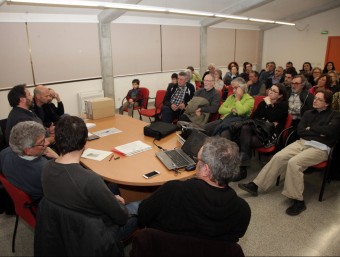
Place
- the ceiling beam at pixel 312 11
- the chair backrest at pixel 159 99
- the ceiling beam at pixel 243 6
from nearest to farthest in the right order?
the chair backrest at pixel 159 99
the ceiling beam at pixel 243 6
the ceiling beam at pixel 312 11

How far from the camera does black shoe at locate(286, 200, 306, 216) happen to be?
109 inches

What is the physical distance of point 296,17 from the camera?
31.5 feet

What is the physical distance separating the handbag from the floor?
0.61 metres

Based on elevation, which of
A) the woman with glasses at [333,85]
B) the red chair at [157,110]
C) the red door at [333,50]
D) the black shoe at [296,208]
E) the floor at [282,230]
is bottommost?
the floor at [282,230]

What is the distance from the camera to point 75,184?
1422mm

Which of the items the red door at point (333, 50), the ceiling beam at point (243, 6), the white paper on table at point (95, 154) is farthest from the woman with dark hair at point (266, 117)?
the red door at point (333, 50)

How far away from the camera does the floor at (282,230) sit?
2.29 metres

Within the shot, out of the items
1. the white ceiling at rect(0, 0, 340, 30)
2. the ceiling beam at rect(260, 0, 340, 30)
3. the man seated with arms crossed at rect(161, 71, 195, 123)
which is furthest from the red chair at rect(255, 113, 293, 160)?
the ceiling beam at rect(260, 0, 340, 30)

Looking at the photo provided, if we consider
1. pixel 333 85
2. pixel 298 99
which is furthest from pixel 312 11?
pixel 298 99

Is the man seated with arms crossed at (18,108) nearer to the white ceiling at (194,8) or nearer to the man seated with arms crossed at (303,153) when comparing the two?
the white ceiling at (194,8)

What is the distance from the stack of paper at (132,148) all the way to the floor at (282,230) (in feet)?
2.80

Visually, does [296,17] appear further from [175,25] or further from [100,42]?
[100,42]

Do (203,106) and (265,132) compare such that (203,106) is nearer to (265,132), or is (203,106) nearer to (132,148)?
(265,132)

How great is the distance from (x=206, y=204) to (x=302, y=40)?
35.3 ft
